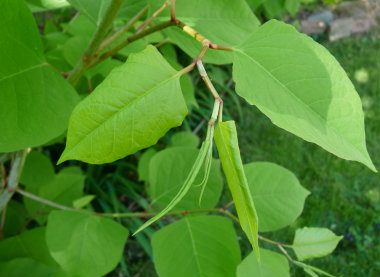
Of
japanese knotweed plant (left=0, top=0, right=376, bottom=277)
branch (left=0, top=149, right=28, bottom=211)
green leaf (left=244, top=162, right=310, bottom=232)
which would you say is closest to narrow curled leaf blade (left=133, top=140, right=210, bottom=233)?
japanese knotweed plant (left=0, top=0, right=376, bottom=277)

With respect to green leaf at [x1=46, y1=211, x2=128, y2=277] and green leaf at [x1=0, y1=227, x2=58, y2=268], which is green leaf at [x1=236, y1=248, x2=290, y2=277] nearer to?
green leaf at [x1=46, y1=211, x2=128, y2=277]

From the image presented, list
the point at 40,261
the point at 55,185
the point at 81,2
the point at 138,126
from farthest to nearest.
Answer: the point at 55,185 < the point at 40,261 < the point at 81,2 < the point at 138,126

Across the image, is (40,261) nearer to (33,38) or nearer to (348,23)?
(33,38)

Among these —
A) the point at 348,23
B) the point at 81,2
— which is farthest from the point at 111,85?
the point at 348,23

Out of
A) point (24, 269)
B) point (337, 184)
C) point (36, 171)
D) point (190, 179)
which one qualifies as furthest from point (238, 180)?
point (337, 184)

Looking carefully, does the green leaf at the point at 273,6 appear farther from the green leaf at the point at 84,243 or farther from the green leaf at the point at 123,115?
the green leaf at the point at 123,115

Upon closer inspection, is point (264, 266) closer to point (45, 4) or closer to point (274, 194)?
point (274, 194)

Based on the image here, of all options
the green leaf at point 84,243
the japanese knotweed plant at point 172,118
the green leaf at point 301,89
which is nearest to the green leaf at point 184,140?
the japanese knotweed plant at point 172,118
